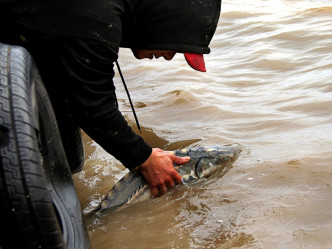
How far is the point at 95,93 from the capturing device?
7.26 ft

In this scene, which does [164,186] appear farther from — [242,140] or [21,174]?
[21,174]

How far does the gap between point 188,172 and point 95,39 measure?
106cm

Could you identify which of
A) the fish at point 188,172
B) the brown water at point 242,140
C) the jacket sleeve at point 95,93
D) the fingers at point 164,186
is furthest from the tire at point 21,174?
the fingers at point 164,186

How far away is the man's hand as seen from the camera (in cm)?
266

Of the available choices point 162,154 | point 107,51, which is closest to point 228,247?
point 162,154

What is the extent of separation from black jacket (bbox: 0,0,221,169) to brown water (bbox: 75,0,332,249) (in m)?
0.40

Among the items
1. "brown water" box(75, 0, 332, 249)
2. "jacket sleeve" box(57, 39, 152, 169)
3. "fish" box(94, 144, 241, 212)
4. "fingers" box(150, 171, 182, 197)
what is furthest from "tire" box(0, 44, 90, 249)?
"fingers" box(150, 171, 182, 197)

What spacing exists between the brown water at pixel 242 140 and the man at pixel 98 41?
15.6 inches

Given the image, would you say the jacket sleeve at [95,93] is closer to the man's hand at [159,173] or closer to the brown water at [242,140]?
the man's hand at [159,173]

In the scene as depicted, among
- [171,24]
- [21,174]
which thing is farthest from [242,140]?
[21,174]

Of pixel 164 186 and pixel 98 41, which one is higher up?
pixel 98 41

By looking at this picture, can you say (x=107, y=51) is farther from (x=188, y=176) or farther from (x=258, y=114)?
(x=258, y=114)

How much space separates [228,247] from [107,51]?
0.99 meters

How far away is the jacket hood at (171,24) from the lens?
2.37 meters
